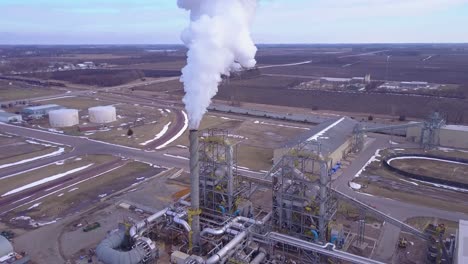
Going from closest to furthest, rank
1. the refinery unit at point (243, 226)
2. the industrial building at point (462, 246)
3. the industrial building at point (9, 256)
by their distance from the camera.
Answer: the industrial building at point (462, 246), the refinery unit at point (243, 226), the industrial building at point (9, 256)

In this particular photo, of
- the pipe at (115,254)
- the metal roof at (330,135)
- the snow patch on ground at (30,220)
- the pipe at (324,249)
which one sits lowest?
the snow patch on ground at (30,220)

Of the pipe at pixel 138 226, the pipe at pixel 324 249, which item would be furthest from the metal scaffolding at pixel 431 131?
the pipe at pixel 138 226

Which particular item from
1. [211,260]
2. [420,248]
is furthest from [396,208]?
[211,260]

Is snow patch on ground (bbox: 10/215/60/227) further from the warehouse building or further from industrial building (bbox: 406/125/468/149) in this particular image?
industrial building (bbox: 406/125/468/149)

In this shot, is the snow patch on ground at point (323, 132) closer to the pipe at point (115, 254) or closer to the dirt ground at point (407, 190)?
the dirt ground at point (407, 190)

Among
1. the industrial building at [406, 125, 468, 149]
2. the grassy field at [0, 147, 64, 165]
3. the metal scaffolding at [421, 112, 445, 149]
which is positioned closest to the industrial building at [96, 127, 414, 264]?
the metal scaffolding at [421, 112, 445, 149]

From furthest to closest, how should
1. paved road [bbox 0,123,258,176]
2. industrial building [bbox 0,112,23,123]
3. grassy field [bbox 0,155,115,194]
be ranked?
industrial building [bbox 0,112,23,123], paved road [bbox 0,123,258,176], grassy field [bbox 0,155,115,194]

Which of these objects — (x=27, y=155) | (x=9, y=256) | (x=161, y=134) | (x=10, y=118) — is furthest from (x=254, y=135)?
(x=10, y=118)
